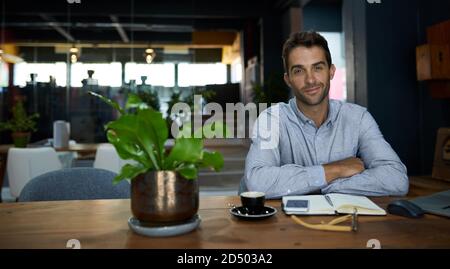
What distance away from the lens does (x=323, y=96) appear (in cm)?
191

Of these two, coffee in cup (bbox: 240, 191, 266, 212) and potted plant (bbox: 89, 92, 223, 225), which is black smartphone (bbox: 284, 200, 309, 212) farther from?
potted plant (bbox: 89, 92, 223, 225)

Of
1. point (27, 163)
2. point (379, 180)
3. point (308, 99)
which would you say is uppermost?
point (308, 99)

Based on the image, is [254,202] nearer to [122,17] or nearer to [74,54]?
[122,17]

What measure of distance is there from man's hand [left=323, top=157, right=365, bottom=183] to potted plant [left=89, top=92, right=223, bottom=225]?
2.33 feet

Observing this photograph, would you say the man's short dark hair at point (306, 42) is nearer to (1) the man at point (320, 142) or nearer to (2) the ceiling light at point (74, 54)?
(1) the man at point (320, 142)

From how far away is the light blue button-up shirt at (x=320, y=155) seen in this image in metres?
1.51

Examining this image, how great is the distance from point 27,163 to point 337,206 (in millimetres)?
3555

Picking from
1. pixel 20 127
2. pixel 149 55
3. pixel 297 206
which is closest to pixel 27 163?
pixel 20 127

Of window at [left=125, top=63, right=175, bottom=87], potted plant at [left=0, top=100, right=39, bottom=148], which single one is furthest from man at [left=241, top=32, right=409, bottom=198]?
window at [left=125, top=63, right=175, bottom=87]

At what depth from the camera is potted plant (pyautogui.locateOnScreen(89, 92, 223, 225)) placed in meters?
0.96

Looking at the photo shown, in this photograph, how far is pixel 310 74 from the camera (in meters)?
1.88

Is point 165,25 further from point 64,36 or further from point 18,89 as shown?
point 18,89

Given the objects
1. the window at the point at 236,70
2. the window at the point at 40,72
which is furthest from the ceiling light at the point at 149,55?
the window at the point at 236,70
